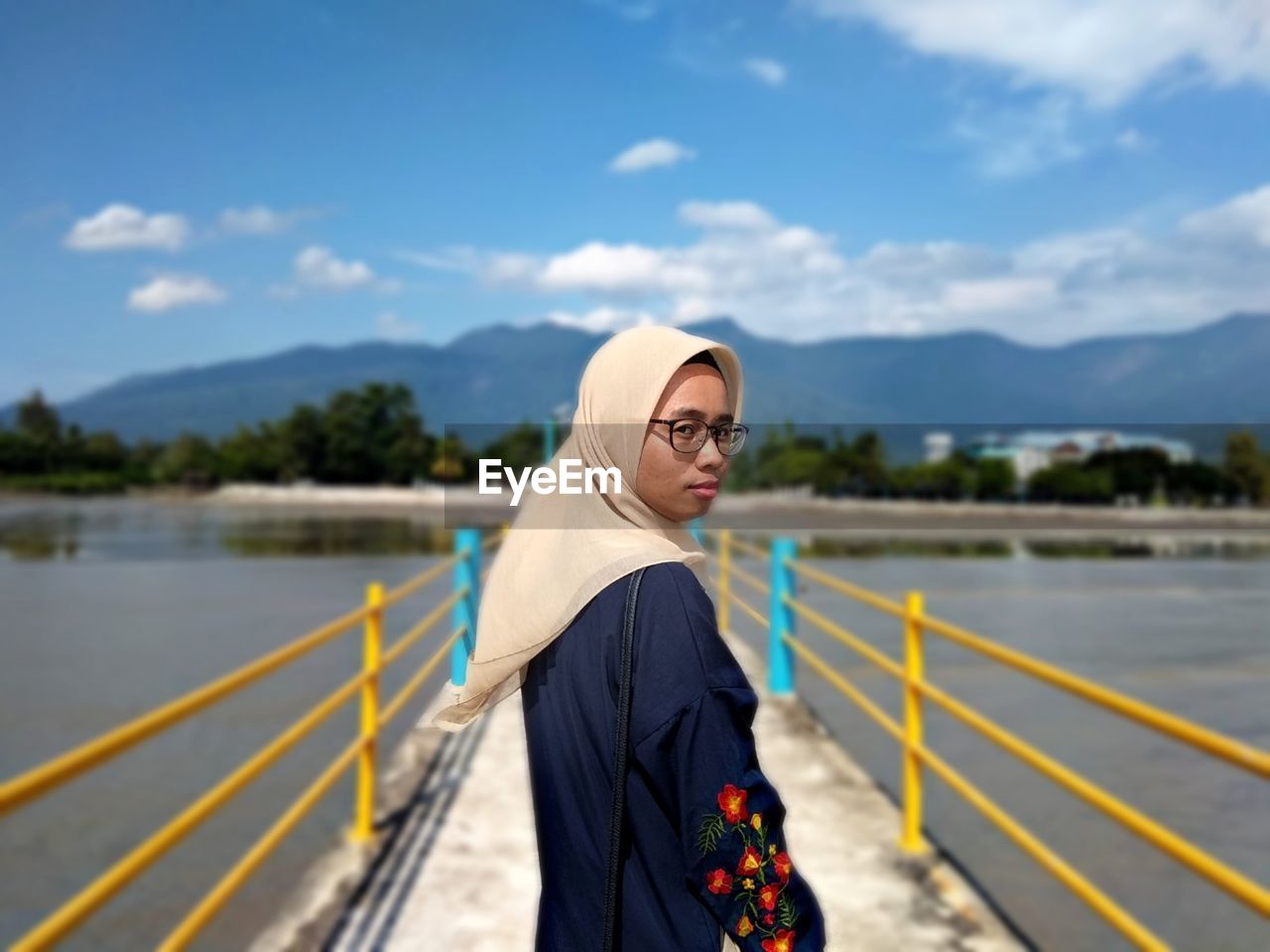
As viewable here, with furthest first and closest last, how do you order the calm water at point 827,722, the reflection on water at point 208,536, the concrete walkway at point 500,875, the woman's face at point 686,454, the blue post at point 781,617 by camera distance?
the reflection on water at point 208,536 → the blue post at point 781,617 → the calm water at point 827,722 → the concrete walkway at point 500,875 → the woman's face at point 686,454

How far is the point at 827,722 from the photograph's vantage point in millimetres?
7086

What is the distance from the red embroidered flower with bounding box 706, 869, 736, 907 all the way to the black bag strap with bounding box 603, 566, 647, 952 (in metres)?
0.09

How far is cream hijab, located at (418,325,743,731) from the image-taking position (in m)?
0.86

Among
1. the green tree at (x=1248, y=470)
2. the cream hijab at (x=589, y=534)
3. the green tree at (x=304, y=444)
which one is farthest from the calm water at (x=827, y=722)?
the green tree at (x=304, y=444)

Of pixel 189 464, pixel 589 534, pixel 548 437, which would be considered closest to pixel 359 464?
pixel 189 464

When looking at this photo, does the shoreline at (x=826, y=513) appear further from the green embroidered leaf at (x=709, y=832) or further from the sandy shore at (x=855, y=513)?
the green embroidered leaf at (x=709, y=832)

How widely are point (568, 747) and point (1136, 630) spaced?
12.3 metres

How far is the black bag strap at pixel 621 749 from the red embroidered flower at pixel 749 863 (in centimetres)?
11

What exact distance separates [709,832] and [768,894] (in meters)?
0.07

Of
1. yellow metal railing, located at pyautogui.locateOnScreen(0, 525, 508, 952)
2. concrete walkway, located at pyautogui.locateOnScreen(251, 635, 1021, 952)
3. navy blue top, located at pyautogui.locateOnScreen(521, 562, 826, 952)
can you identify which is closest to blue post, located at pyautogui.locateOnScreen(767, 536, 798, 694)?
concrete walkway, located at pyautogui.locateOnScreen(251, 635, 1021, 952)

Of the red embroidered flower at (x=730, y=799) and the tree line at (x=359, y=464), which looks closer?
the red embroidered flower at (x=730, y=799)

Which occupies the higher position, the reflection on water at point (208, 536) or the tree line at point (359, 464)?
the tree line at point (359, 464)

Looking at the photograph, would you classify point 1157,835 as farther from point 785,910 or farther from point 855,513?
point 855,513

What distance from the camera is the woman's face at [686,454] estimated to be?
85 centimetres
